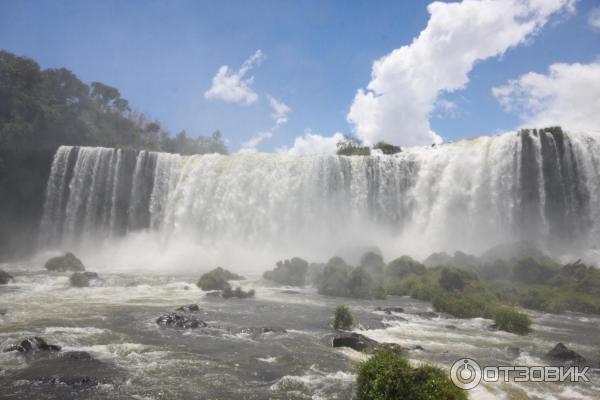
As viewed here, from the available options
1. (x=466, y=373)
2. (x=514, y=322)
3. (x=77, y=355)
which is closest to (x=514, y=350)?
(x=514, y=322)

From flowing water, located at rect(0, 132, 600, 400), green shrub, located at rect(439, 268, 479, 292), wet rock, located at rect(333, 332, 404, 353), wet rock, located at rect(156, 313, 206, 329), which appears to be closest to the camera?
flowing water, located at rect(0, 132, 600, 400)

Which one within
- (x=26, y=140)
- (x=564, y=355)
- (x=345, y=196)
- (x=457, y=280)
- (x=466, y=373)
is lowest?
(x=466, y=373)

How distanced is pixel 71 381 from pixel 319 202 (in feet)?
111

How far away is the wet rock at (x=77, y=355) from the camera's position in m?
10.7

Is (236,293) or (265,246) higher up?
(265,246)

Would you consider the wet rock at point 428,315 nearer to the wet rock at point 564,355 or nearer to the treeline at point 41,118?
the wet rock at point 564,355

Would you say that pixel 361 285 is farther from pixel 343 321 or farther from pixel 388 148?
pixel 388 148

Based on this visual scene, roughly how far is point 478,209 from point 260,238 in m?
20.6

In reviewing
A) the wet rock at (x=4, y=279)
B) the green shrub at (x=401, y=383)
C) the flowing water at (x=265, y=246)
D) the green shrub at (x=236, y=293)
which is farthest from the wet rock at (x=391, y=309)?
the wet rock at (x=4, y=279)

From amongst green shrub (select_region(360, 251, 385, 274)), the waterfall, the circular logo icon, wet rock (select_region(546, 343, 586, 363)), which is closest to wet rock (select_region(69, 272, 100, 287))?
green shrub (select_region(360, 251, 385, 274))

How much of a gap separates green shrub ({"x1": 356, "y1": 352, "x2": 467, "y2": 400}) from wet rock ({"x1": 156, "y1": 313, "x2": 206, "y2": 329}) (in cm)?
853

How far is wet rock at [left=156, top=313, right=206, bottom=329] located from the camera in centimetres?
1461

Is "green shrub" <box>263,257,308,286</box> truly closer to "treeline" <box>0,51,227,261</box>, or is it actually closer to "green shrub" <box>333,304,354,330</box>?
"green shrub" <box>333,304,354,330</box>

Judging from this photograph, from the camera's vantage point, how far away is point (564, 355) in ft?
39.0
